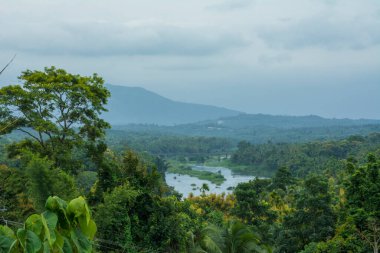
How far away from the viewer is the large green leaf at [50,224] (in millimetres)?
1468

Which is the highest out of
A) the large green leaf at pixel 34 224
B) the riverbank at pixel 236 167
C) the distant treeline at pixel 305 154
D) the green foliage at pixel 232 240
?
the large green leaf at pixel 34 224

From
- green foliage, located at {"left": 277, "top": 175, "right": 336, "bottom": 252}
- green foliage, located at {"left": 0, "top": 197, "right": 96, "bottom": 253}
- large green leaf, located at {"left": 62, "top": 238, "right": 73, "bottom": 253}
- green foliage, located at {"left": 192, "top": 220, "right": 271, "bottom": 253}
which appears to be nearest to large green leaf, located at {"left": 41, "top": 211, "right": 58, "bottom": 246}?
green foliage, located at {"left": 0, "top": 197, "right": 96, "bottom": 253}

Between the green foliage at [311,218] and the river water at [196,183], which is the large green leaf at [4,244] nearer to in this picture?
the green foliage at [311,218]

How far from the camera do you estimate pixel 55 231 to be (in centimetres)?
158

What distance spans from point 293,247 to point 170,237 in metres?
8.37

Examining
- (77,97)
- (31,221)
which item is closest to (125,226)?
(77,97)

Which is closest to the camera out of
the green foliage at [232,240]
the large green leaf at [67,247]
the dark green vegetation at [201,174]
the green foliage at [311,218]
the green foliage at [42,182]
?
the large green leaf at [67,247]

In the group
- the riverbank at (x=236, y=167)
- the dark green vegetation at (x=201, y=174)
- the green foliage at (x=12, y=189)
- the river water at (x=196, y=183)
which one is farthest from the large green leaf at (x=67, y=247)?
the riverbank at (x=236, y=167)

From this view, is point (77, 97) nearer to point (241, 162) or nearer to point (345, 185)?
point (345, 185)

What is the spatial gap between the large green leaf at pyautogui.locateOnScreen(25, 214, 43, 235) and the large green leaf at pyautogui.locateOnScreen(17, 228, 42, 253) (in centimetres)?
3

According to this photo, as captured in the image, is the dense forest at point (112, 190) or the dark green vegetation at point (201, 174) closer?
the dense forest at point (112, 190)

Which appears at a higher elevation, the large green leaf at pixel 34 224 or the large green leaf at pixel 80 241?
the large green leaf at pixel 34 224

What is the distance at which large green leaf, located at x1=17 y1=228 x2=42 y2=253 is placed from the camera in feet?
4.80

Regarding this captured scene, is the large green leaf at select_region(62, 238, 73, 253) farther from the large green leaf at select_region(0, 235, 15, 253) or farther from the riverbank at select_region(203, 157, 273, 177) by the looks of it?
the riverbank at select_region(203, 157, 273, 177)
